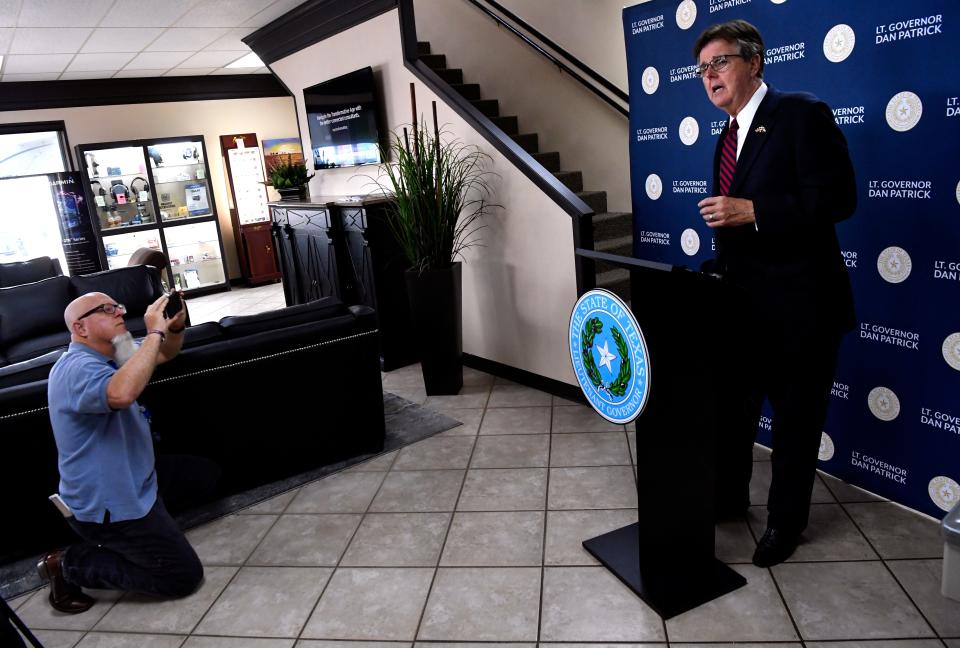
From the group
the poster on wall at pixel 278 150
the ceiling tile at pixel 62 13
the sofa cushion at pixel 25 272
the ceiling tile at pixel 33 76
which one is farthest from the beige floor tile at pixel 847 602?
the poster on wall at pixel 278 150

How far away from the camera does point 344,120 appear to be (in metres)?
5.59

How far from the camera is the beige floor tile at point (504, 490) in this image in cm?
293

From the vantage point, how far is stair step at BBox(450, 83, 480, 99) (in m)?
5.31

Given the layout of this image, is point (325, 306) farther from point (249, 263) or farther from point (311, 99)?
point (249, 263)

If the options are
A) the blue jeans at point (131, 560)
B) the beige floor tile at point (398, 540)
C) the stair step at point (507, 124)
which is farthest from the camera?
the stair step at point (507, 124)

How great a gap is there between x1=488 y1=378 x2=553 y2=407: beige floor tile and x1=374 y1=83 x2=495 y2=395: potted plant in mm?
271

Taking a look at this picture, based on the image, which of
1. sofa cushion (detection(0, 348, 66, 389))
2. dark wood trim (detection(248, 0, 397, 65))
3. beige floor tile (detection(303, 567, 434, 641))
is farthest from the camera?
dark wood trim (detection(248, 0, 397, 65))

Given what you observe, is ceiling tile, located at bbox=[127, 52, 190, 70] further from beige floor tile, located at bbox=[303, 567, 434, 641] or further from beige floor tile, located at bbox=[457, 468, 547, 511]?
beige floor tile, located at bbox=[303, 567, 434, 641]

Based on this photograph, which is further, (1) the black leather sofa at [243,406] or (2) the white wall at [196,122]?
(2) the white wall at [196,122]

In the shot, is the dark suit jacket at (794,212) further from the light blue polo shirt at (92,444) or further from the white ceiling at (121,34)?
the white ceiling at (121,34)

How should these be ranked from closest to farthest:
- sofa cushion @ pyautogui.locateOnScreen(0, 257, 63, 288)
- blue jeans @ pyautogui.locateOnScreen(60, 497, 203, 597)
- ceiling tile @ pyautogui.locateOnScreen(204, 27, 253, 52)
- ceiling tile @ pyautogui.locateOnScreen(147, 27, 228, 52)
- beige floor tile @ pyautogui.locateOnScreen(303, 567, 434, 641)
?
beige floor tile @ pyautogui.locateOnScreen(303, 567, 434, 641) → blue jeans @ pyautogui.locateOnScreen(60, 497, 203, 597) → ceiling tile @ pyautogui.locateOnScreen(147, 27, 228, 52) → sofa cushion @ pyautogui.locateOnScreen(0, 257, 63, 288) → ceiling tile @ pyautogui.locateOnScreen(204, 27, 253, 52)

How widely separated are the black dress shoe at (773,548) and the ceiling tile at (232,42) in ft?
19.1

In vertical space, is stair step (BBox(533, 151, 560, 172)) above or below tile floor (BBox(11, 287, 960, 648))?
above

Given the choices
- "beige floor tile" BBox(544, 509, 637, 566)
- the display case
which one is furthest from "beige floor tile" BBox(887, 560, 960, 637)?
the display case
